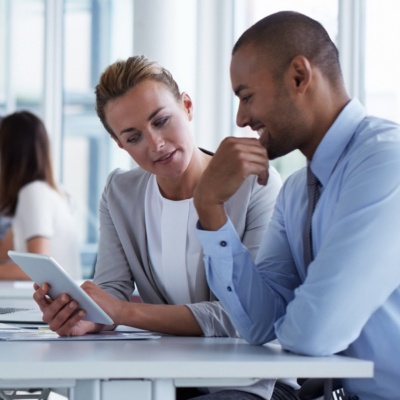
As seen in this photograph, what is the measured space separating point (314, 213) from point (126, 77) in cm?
72

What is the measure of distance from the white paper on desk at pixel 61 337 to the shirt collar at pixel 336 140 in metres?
0.51

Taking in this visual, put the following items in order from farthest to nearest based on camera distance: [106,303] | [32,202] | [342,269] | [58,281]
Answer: [32,202], [106,303], [58,281], [342,269]

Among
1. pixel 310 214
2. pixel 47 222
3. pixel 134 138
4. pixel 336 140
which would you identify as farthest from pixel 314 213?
pixel 47 222

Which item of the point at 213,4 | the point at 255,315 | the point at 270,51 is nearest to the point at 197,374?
the point at 255,315

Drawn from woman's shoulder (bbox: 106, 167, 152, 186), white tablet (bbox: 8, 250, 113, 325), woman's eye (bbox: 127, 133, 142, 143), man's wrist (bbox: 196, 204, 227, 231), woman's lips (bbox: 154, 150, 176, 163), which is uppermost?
woman's eye (bbox: 127, 133, 142, 143)

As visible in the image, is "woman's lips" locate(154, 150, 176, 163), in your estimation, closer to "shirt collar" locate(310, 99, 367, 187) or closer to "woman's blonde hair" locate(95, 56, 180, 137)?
"woman's blonde hair" locate(95, 56, 180, 137)

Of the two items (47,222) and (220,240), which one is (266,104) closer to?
(220,240)

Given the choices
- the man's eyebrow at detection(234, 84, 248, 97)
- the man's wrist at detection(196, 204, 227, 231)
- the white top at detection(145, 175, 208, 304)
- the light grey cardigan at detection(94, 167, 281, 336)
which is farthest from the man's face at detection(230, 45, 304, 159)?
the white top at detection(145, 175, 208, 304)

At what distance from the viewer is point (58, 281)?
1.98m

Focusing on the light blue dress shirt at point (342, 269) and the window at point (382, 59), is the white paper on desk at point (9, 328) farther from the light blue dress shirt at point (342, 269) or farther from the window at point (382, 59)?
the window at point (382, 59)

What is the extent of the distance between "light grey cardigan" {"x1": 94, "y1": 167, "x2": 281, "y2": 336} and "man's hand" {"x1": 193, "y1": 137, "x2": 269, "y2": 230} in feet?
1.54

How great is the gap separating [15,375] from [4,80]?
21.6 ft

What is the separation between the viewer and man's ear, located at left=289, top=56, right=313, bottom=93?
187 centimetres

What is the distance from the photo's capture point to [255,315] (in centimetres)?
196
